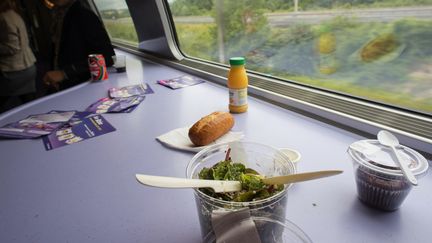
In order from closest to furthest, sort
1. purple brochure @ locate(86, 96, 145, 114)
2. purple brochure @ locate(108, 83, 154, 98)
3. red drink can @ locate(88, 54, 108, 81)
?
purple brochure @ locate(86, 96, 145, 114)
purple brochure @ locate(108, 83, 154, 98)
red drink can @ locate(88, 54, 108, 81)

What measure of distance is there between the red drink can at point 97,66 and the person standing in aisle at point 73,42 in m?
0.19

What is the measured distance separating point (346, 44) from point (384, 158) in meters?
0.66

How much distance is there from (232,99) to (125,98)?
591 millimetres

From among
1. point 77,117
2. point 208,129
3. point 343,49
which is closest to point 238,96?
point 208,129

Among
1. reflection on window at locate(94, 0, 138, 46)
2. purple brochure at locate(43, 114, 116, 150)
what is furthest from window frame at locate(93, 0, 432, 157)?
reflection on window at locate(94, 0, 138, 46)

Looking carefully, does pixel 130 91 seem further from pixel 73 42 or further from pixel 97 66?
pixel 73 42

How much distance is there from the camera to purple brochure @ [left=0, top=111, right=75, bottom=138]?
3.22ft

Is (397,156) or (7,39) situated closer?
(397,156)

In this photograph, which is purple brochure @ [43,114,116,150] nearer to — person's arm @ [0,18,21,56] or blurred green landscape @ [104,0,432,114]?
blurred green landscape @ [104,0,432,114]

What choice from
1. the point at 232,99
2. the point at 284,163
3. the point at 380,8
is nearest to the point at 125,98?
the point at 232,99

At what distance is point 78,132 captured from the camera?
3.23 feet

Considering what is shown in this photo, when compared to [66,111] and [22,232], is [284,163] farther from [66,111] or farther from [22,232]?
[66,111]

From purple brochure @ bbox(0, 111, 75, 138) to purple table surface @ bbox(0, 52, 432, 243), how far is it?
0.04 meters

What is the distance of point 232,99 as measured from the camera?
3.35 feet
